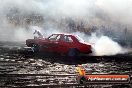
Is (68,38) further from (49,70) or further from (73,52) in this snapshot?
(49,70)

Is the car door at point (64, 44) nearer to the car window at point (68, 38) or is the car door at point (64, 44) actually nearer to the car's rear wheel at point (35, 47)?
the car window at point (68, 38)

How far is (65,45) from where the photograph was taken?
17562mm

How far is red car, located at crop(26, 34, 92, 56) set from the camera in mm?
17328

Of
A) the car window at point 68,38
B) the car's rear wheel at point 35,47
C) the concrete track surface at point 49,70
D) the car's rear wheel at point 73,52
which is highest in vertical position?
the car window at point 68,38

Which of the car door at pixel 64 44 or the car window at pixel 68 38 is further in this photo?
the car window at pixel 68 38

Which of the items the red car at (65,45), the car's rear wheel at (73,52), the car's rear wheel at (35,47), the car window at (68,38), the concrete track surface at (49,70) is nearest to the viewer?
the concrete track surface at (49,70)

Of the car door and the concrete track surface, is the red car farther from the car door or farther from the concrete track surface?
the concrete track surface

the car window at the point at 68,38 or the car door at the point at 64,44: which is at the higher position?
the car window at the point at 68,38

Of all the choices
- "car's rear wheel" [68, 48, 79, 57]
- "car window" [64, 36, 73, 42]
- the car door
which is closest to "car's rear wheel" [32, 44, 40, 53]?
the car door

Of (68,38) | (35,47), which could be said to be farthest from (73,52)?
(35,47)

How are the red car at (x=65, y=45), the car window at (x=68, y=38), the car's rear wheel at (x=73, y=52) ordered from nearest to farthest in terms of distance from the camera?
the red car at (x=65, y=45) → the car's rear wheel at (x=73, y=52) → the car window at (x=68, y=38)

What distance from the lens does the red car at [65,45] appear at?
1733cm

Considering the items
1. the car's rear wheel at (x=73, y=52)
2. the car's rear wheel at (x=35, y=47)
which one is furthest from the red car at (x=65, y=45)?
the car's rear wheel at (x=35, y=47)

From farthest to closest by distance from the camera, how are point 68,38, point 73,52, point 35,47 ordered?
point 35,47 → point 68,38 → point 73,52
